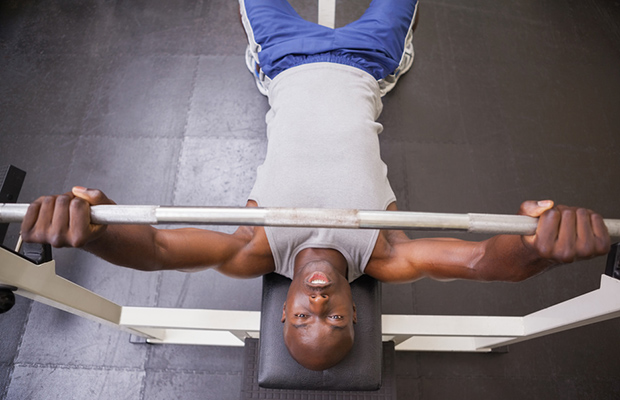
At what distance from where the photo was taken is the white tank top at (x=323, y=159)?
131 cm

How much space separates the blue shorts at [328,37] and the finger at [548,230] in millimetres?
1163

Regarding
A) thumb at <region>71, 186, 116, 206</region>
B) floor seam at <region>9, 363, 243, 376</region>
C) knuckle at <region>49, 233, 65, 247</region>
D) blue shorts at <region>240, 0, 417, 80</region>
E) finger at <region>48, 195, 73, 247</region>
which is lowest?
floor seam at <region>9, 363, 243, 376</region>

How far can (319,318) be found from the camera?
3.68 feet

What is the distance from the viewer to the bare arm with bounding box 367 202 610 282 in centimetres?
86

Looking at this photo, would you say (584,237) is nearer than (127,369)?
Yes

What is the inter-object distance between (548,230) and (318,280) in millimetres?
611

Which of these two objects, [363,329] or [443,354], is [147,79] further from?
[443,354]

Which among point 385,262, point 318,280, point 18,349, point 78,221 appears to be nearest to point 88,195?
point 78,221

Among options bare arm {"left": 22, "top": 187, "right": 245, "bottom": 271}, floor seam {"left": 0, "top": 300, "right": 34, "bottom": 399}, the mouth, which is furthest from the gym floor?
the mouth

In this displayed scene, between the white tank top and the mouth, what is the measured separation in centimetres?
16

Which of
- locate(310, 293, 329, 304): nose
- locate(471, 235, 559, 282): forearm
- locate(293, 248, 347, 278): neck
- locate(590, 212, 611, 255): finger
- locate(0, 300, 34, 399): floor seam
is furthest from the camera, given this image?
locate(0, 300, 34, 399): floor seam

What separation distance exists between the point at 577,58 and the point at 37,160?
11.3ft

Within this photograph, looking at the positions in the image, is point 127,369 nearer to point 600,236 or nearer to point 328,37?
point 328,37

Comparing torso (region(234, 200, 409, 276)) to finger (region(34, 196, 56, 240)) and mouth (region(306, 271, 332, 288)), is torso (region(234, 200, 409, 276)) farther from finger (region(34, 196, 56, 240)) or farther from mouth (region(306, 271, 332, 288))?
finger (region(34, 196, 56, 240))
